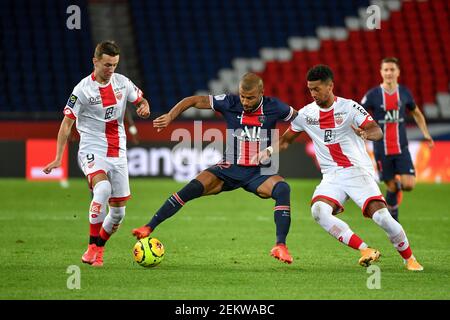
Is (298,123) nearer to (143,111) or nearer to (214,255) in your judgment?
(143,111)

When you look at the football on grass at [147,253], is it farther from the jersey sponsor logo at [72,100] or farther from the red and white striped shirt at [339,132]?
the red and white striped shirt at [339,132]

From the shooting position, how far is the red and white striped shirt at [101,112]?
861 centimetres

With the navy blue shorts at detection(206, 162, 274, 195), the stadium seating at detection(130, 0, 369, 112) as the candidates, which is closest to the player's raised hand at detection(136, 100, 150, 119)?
the navy blue shorts at detection(206, 162, 274, 195)

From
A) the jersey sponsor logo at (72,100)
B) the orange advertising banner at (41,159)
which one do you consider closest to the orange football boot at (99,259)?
the jersey sponsor logo at (72,100)

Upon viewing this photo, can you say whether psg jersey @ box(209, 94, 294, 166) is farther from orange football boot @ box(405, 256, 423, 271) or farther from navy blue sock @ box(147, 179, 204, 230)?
orange football boot @ box(405, 256, 423, 271)

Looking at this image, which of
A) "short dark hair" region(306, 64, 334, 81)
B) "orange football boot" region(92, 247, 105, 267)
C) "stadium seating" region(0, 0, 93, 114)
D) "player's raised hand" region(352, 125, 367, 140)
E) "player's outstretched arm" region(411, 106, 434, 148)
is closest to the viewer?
"player's raised hand" region(352, 125, 367, 140)

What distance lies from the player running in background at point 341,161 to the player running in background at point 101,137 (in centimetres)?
130

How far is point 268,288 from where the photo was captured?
7293mm

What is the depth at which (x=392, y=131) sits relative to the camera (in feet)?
39.7

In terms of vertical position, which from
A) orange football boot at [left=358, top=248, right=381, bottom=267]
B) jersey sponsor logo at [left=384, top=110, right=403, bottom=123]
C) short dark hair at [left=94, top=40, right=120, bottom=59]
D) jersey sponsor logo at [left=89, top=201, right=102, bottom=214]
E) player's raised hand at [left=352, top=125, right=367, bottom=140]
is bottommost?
orange football boot at [left=358, top=248, right=381, bottom=267]

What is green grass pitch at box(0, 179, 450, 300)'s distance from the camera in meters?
7.17

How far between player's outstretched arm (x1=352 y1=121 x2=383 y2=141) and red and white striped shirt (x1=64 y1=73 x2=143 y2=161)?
80.3 inches

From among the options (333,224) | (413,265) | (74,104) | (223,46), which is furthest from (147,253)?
(223,46)

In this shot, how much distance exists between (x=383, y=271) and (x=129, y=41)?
1669 cm
